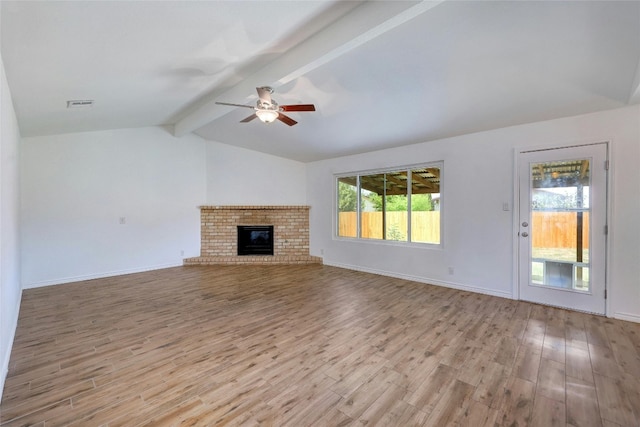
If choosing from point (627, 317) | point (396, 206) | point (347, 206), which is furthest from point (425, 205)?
point (627, 317)

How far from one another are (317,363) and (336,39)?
2594mm

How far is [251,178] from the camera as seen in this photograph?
255 inches

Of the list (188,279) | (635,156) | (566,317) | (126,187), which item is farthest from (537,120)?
(126,187)

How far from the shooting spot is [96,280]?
4.75 metres

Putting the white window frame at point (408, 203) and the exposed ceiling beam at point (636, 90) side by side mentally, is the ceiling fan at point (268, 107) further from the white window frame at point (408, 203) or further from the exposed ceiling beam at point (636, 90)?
the exposed ceiling beam at point (636, 90)

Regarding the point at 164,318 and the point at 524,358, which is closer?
the point at 524,358

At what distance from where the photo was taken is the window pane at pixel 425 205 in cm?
464

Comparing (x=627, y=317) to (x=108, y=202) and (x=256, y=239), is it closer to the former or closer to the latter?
(x=256, y=239)

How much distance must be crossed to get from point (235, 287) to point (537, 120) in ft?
15.5

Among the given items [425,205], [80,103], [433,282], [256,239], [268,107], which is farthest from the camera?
[256,239]

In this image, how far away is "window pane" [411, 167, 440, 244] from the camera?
15.2 ft

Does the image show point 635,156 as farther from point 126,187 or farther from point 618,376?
point 126,187

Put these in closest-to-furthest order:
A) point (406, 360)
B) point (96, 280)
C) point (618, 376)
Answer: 1. point (618, 376)
2. point (406, 360)
3. point (96, 280)

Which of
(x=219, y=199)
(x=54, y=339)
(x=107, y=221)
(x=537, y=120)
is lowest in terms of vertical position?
(x=54, y=339)
